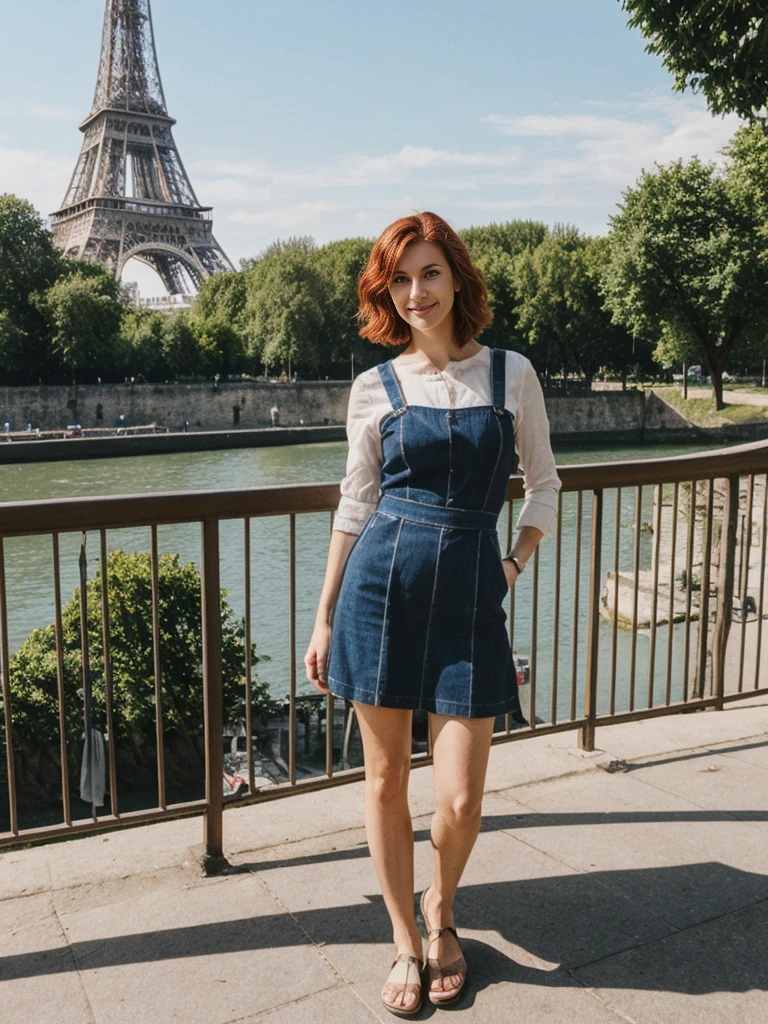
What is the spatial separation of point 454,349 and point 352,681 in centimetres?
68

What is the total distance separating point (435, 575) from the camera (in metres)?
1.94

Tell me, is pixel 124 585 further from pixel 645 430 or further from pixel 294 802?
pixel 645 430

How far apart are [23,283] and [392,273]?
4960cm

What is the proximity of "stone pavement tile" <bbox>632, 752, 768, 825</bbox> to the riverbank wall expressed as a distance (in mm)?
41923

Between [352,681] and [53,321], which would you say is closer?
[352,681]

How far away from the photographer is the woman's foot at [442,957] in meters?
1.99

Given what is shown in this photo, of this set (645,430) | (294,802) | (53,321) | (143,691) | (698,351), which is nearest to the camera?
(294,802)

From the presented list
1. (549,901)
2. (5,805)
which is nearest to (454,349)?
(549,901)

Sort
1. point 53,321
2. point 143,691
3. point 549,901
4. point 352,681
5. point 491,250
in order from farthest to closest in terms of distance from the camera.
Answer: point 491,250 → point 53,321 → point 143,691 → point 549,901 → point 352,681

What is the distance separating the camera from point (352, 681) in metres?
2.00

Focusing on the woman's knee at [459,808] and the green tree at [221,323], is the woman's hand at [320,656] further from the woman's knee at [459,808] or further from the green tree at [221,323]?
the green tree at [221,323]

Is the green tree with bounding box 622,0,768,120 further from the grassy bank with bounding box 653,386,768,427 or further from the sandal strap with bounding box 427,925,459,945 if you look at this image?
the grassy bank with bounding box 653,386,768,427

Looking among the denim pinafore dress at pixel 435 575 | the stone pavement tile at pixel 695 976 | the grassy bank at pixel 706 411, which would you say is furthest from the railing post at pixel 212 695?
the grassy bank at pixel 706 411

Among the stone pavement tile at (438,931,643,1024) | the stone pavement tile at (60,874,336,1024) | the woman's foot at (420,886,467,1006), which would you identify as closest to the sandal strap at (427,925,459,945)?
the woman's foot at (420,886,467,1006)
